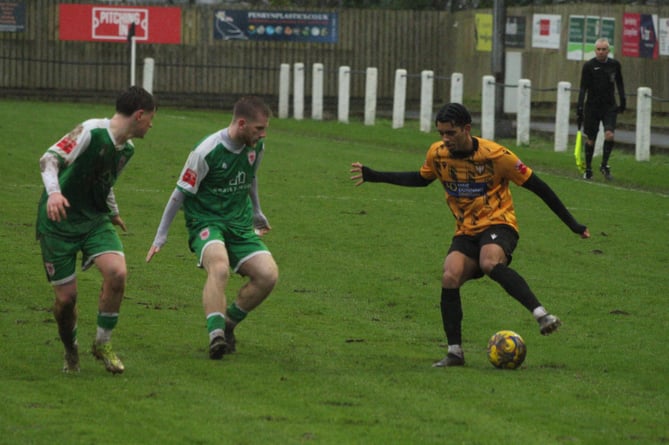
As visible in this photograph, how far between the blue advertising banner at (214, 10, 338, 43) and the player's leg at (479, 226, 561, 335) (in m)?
31.1

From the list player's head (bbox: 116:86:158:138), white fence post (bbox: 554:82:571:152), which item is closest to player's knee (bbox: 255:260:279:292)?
player's head (bbox: 116:86:158:138)

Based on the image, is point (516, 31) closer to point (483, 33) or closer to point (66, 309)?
point (483, 33)

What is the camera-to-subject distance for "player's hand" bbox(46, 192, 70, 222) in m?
8.10

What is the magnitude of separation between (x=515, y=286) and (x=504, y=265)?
0.19 m

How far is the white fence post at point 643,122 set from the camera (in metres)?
24.1

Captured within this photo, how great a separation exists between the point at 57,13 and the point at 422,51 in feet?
36.2

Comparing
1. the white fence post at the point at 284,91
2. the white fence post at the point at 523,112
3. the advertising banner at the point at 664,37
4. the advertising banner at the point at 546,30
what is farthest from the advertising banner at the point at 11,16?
the advertising banner at the point at 664,37

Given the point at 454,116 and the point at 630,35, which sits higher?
the point at 630,35

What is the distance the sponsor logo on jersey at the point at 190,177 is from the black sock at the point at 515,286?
6.99 feet

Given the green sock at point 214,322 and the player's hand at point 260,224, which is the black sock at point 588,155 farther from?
the green sock at point 214,322

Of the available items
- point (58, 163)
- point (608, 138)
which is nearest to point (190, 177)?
point (58, 163)

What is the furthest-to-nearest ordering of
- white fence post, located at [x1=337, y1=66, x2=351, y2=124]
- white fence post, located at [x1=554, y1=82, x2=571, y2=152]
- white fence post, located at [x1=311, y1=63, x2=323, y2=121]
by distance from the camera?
white fence post, located at [x1=311, y1=63, x2=323, y2=121], white fence post, located at [x1=337, y1=66, x2=351, y2=124], white fence post, located at [x1=554, y1=82, x2=571, y2=152]

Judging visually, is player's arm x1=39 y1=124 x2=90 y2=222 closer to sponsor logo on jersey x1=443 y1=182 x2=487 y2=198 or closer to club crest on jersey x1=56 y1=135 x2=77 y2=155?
club crest on jersey x1=56 y1=135 x2=77 y2=155

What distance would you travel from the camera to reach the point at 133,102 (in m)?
8.66
